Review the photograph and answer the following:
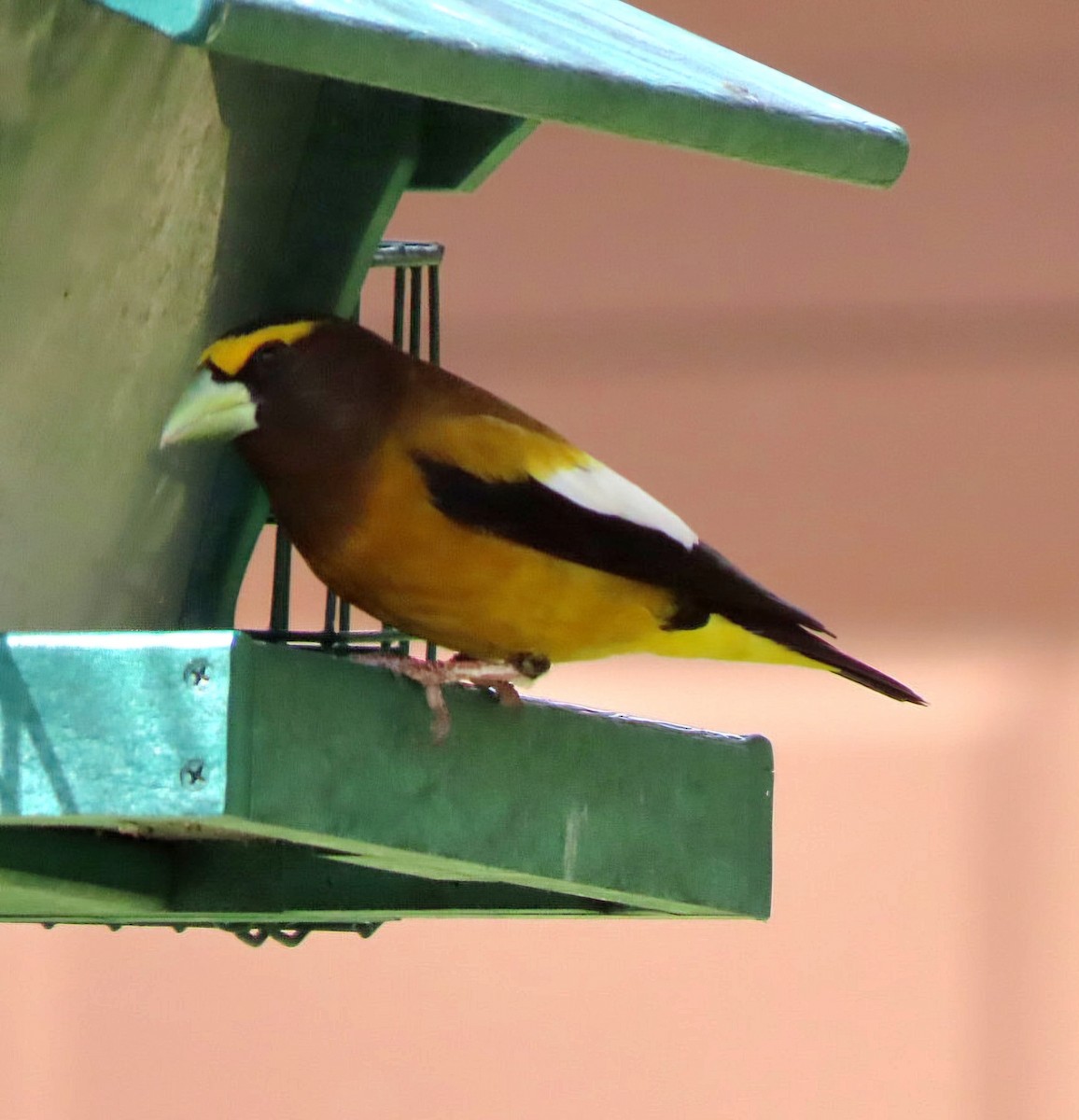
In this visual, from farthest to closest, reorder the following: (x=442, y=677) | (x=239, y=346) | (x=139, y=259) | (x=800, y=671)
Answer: (x=800, y=671)
(x=239, y=346)
(x=139, y=259)
(x=442, y=677)

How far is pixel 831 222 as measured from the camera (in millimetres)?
4086

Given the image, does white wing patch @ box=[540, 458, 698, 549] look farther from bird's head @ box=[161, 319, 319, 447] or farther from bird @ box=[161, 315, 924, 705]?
bird's head @ box=[161, 319, 319, 447]

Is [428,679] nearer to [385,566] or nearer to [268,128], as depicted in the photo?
[385,566]

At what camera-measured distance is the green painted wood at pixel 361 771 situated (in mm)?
1309

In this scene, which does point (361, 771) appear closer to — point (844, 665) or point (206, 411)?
point (206, 411)

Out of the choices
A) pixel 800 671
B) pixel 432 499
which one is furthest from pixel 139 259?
pixel 800 671

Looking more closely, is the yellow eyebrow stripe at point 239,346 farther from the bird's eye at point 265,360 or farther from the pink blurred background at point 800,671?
the pink blurred background at point 800,671

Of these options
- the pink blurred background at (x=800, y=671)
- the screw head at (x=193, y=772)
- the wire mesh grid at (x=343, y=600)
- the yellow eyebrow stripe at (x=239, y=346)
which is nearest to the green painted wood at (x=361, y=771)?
the screw head at (x=193, y=772)

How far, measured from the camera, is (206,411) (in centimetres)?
179

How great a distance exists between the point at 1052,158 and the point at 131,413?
2.70 metres

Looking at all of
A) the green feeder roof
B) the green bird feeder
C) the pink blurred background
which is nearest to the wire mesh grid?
the green bird feeder

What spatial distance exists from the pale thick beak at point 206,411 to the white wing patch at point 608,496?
286 millimetres

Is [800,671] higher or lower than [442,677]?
higher

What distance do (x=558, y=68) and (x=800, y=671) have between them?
2.55 metres
